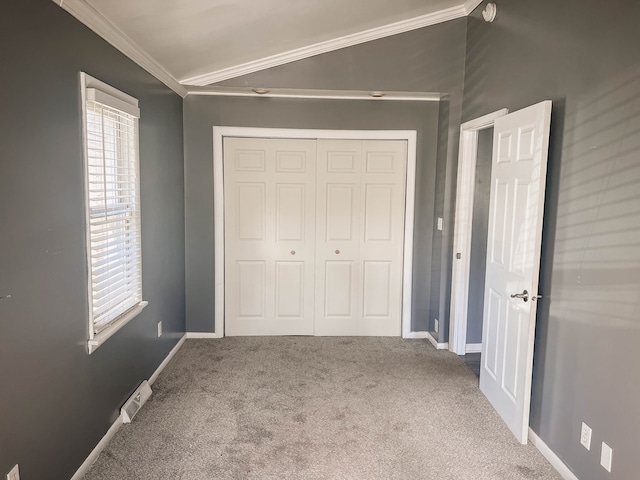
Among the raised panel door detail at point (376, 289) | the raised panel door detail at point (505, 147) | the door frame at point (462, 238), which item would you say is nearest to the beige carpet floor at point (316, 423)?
the door frame at point (462, 238)

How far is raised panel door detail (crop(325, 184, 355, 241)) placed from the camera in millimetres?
4523

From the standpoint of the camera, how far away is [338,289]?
183 inches

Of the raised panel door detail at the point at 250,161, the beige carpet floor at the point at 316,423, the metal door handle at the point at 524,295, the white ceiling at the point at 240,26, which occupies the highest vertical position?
the white ceiling at the point at 240,26

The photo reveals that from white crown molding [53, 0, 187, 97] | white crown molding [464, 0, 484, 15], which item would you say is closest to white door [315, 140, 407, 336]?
white crown molding [464, 0, 484, 15]

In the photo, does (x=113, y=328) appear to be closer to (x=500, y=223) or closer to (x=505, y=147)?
(x=500, y=223)

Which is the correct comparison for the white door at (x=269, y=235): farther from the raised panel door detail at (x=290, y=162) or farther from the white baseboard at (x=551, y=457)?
the white baseboard at (x=551, y=457)

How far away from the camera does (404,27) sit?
12.8 ft

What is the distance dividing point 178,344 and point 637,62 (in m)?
3.91

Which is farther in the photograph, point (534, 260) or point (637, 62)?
point (534, 260)

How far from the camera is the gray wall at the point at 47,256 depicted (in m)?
1.77

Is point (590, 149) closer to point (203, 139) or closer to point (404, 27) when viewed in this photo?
point (404, 27)

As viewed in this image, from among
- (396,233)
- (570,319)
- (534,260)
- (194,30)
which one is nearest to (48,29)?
(194,30)

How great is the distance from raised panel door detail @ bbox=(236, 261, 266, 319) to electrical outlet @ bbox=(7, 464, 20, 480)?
2.83 meters

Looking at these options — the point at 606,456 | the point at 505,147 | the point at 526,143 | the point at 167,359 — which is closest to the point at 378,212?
the point at 505,147
